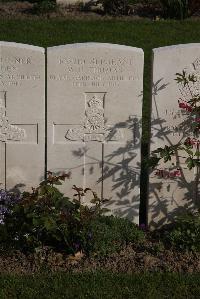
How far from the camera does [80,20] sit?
42.5 feet

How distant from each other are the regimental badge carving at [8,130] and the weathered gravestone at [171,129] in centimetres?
120

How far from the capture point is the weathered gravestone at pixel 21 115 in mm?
5480

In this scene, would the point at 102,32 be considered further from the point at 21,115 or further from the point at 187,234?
the point at 187,234

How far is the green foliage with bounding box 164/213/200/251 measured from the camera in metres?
5.34

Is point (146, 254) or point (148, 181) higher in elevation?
point (148, 181)

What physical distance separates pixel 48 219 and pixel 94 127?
1.04m

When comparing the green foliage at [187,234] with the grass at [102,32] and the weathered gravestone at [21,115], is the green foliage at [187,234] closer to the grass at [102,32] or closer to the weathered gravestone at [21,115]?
the weathered gravestone at [21,115]

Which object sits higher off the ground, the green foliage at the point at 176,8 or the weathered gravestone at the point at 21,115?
the green foliage at the point at 176,8

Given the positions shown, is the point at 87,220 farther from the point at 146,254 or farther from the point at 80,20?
the point at 80,20

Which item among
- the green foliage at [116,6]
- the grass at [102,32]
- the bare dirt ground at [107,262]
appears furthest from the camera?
the green foliage at [116,6]

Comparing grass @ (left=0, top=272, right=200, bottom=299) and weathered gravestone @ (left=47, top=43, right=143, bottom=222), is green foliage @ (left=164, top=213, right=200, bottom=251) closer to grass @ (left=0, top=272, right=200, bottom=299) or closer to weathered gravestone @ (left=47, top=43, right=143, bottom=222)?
grass @ (left=0, top=272, right=200, bottom=299)

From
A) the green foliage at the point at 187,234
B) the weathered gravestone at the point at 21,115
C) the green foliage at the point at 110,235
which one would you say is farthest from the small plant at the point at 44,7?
the green foliage at the point at 187,234

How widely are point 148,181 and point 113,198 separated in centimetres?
36

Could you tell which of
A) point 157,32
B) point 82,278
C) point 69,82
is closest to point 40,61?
point 69,82
